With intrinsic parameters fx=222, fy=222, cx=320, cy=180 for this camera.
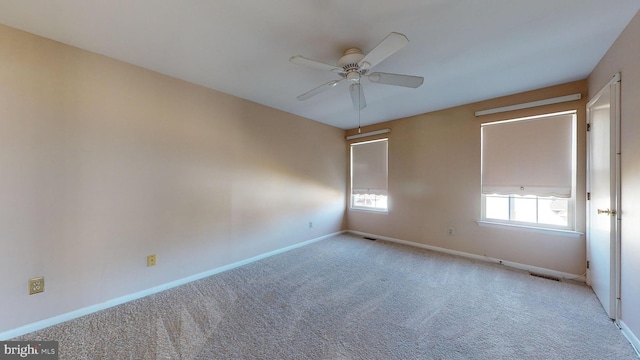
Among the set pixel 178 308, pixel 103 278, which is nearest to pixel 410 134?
pixel 178 308

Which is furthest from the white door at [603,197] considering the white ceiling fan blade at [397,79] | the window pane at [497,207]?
the white ceiling fan blade at [397,79]

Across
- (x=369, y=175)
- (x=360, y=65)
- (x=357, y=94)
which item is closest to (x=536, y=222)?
(x=369, y=175)

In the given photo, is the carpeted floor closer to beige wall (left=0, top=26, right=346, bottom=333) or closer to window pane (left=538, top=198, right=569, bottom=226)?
beige wall (left=0, top=26, right=346, bottom=333)

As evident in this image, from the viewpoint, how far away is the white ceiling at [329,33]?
5.08 ft

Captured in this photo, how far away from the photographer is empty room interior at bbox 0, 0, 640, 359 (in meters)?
1.66

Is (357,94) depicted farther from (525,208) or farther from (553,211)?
(553,211)

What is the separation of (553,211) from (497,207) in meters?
0.57

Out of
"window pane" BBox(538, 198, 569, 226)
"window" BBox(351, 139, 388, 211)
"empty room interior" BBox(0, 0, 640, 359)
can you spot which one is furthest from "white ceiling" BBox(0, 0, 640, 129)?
"window" BBox(351, 139, 388, 211)

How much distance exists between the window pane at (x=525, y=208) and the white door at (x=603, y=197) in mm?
525

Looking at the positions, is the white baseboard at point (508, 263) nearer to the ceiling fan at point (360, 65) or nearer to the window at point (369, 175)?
the window at point (369, 175)

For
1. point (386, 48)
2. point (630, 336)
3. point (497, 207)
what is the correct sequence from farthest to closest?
point (497, 207) < point (630, 336) < point (386, 48)

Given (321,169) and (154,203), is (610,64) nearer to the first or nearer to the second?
(321,169)

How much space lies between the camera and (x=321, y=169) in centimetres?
452

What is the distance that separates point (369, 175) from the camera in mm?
4770
